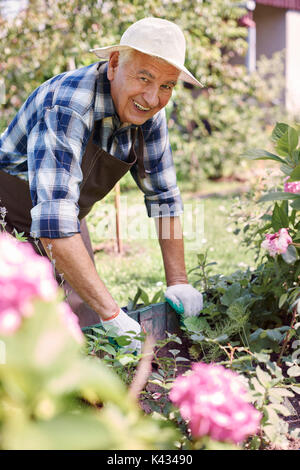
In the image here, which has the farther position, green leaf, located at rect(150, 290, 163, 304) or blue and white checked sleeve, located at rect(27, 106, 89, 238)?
green leaf, located at rect(150, 290, 163, 304)

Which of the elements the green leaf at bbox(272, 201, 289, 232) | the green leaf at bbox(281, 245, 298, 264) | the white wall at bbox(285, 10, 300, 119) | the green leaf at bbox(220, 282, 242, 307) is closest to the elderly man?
the green leaf at bbox(220, 282, 242, 307)

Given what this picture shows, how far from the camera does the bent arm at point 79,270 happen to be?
1.66 metres

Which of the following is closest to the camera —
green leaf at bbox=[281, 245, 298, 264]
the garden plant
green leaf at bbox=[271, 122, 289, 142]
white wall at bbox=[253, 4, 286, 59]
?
the garden plant

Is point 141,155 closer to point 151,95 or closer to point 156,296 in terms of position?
point 151,95

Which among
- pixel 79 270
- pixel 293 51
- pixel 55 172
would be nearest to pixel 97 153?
pixel 55 172

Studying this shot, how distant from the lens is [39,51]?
520 cm

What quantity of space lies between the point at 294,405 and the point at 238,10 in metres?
6.21

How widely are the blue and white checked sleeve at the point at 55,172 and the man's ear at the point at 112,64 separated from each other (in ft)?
0.79

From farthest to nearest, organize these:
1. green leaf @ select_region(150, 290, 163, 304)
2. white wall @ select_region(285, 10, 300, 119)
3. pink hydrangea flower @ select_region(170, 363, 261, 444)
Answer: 1. white wall @ select_region(285, 10, 300, 119)
2. green leaf @ select_region(150, 290, 163, 304)
3. pink hydrangea flower @ select_region(170, 363, 261, 444)

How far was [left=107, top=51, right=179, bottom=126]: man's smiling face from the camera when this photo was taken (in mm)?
1839

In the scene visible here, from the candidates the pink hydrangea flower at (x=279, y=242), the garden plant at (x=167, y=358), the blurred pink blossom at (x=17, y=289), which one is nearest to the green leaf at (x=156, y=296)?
the garden plant at (x=167, y=358)

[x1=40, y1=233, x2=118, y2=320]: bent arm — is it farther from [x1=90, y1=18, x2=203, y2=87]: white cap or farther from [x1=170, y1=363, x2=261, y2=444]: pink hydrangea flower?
[x1=170, y1=363, x2=261, y2=444]: pink hydrangea flower
